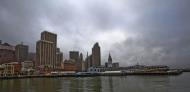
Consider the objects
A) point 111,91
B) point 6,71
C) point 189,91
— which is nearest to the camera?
point 189,91

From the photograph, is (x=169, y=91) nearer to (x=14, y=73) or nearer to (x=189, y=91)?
(x=189, y=91)

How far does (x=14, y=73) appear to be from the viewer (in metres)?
200

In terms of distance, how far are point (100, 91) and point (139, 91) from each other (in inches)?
305

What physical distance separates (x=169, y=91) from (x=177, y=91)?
1.44 meters

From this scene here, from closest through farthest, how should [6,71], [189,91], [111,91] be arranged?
1. [189,91]
2. [111,91]
3. [6,71]

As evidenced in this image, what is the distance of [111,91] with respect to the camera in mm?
44188

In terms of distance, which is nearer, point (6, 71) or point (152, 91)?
point (152, 91)

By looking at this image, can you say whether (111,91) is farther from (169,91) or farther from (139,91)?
(169,91)

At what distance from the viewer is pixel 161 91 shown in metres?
41.8

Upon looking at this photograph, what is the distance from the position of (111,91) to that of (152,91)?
8027mm

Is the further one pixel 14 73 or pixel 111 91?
pixel 14 73

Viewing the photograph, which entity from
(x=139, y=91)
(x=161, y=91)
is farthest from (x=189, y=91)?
(x=139, y=91)

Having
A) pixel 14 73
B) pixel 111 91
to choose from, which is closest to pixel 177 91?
pixel 111 91

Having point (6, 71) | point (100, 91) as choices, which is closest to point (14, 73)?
point (6, 71)
